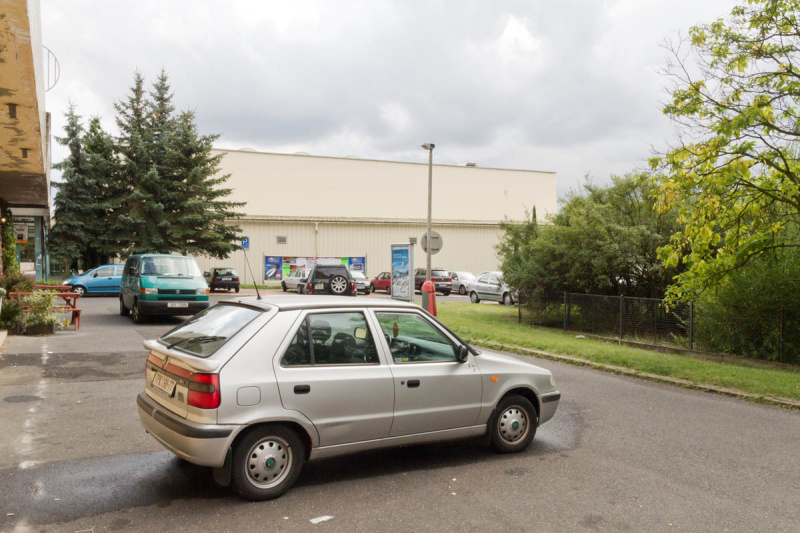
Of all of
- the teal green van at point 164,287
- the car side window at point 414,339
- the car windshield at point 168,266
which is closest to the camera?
the car side window at point 414,339

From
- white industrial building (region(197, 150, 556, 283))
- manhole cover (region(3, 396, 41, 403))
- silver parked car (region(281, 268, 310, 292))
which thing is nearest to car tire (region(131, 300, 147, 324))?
manhole cover (region(3, 396, 41, 403))

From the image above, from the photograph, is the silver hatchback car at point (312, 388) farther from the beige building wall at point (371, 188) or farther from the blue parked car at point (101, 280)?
the beige building wall at point (371, 188)

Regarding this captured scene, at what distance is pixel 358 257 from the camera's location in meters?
46.3

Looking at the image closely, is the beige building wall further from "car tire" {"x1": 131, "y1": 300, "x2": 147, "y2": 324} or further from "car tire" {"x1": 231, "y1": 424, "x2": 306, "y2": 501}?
"car tire" {"x1": 231, "y1": 424, "x2": 306, "y2": 501}

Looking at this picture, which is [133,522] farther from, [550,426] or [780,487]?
[780,487]

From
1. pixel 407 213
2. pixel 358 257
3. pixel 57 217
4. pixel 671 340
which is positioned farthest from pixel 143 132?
pixel 671 340

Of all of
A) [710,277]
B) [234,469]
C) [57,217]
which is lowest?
[234,469]

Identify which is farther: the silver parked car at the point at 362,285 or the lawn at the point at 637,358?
the silver parked car at the point at 362,285

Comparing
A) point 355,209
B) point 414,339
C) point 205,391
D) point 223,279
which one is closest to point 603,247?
point 414,339

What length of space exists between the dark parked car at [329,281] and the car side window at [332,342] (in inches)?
814

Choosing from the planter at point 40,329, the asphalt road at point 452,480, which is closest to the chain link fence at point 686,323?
the asphalt road at point 452,480

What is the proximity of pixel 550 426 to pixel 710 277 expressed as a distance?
6.27 m

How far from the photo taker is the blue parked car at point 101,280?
93.7 ft

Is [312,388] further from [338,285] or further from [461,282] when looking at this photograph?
[461,282]
